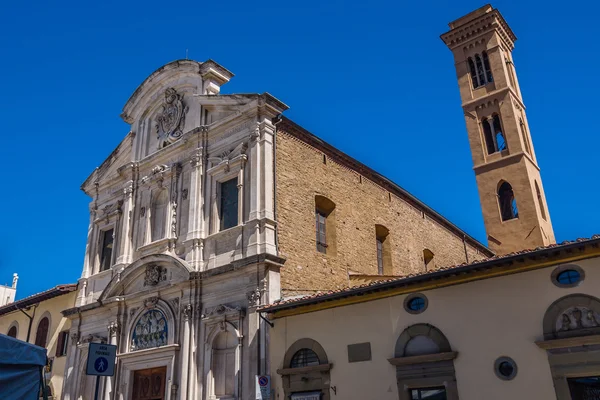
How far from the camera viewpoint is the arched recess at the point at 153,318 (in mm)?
17141

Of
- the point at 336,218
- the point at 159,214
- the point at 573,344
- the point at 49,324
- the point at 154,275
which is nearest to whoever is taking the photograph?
the point at 573,344

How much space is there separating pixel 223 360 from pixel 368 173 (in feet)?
33.5

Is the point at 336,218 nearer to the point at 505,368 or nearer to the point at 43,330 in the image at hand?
the point at 505,368

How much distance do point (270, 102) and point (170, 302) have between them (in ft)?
24.5

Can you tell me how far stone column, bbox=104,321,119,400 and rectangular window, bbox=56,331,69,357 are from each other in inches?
157

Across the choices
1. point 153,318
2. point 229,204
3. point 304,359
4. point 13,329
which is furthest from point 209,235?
point 13,329

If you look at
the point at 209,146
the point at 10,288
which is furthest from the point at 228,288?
the point at 10,288

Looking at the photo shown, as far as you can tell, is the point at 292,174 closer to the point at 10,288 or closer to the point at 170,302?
the point at 170,302

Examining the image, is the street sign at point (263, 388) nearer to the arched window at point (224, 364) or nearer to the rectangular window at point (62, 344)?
the arched window at point (224, 364)

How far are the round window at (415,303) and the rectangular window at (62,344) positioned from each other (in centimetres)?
1591

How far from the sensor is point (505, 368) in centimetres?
1057

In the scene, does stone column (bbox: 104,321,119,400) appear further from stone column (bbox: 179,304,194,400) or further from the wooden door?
stone column (bbox: 179,304,194,400)

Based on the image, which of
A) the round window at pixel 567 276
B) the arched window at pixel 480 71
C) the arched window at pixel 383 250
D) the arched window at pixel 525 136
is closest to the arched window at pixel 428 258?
the arched window at pixel 383 250

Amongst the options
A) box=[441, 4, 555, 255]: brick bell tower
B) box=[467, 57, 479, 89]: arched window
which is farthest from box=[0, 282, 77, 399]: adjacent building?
box=[467, 57, 479, 89]: arched window
